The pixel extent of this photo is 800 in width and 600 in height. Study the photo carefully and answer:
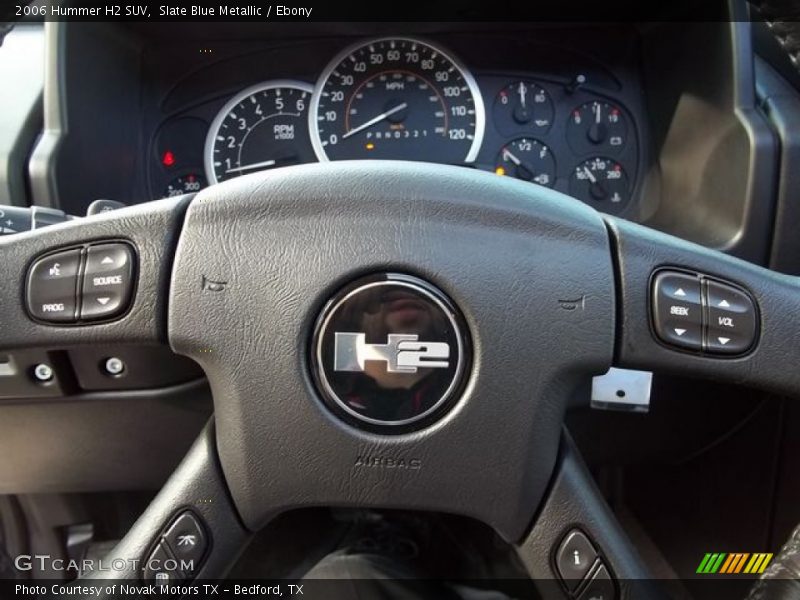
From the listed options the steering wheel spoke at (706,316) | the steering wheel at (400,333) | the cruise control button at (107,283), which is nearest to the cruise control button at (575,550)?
the steering wheel at (400,333)

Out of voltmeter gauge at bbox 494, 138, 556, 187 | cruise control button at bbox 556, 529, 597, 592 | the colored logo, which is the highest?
voltmeter gauge at bbox 494, 138, 556, 187

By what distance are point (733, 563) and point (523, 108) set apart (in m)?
0.98

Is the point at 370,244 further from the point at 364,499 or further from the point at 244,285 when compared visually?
the point at 364,499

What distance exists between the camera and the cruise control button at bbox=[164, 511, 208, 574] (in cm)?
84

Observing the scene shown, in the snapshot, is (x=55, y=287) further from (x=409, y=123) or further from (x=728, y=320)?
(x=409, y=123)

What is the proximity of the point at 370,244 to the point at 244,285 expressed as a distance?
13 cm

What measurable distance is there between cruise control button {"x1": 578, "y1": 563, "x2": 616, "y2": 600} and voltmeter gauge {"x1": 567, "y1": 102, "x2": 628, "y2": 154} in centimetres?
105

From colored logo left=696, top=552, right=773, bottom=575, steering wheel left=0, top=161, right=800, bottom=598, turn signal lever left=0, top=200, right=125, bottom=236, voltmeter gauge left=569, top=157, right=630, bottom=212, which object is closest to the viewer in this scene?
steering wheel left=0, top=161, right=800, bottom=598

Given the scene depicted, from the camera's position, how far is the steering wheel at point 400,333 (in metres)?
0.79

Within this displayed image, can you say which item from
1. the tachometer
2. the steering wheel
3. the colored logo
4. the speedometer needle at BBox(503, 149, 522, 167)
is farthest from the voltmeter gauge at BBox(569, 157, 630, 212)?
the steering wheel

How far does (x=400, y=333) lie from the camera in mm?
788

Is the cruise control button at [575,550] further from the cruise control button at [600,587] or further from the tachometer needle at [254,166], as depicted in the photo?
the tachometer needle at [254,166]

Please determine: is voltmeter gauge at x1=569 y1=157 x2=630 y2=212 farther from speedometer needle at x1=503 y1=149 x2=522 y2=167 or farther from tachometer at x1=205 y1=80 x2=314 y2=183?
tachometer at x1=205 y1=80 x2=314 y2=183

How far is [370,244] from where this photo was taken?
2.61ft
